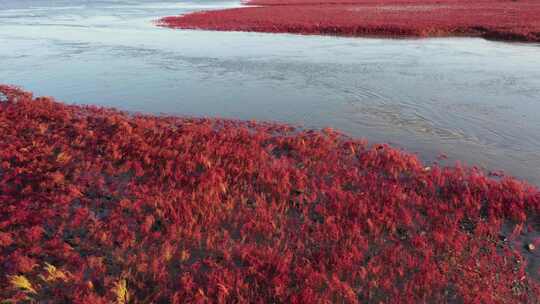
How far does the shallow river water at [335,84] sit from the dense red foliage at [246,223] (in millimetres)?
2635

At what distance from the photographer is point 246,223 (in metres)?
6.79

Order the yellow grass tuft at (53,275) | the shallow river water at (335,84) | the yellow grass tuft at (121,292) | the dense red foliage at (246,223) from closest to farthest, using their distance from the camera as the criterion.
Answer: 1. the yellow grass tuft at (121,292)
2. the yellow grass tuft at (53,275)
3. the dense red foliage at (246,223)
4. the shallow river water at (335,84)

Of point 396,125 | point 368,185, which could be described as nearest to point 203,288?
point 368,185

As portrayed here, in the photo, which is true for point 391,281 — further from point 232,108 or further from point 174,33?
point 174,33

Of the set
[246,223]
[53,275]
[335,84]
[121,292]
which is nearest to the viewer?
[121,292]

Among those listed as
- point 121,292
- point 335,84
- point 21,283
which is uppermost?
point 335,84

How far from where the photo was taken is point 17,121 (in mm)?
11398

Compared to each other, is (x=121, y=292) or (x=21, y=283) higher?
(x=21, y=283)

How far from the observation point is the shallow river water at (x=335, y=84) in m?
11.8

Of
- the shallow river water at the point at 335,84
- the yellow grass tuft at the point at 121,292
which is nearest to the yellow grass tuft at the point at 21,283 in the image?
the yellow grass tuft at the point at 121,292

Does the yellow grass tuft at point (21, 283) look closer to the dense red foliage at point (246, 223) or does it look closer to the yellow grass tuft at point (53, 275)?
the dense red foliage at point (246, 223)

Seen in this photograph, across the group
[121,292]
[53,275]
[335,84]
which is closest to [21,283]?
[53,275]

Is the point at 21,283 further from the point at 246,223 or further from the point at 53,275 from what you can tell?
the point at 246,223

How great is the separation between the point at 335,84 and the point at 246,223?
12597 mm
